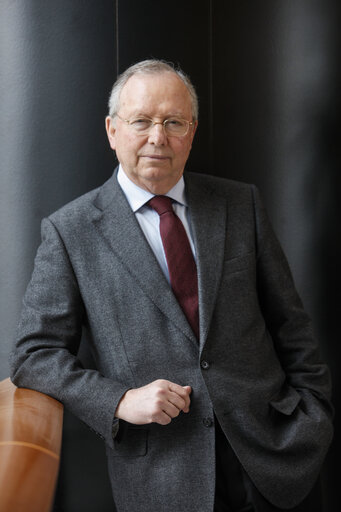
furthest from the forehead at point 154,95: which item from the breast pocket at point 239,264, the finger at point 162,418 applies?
the finger at point 162,418

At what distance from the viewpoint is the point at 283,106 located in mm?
2389

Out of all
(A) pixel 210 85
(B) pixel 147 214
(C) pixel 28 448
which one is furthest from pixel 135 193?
(C) pixel 28 448

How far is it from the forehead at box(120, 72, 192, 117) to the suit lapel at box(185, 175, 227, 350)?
25cm

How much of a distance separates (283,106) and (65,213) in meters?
0.93

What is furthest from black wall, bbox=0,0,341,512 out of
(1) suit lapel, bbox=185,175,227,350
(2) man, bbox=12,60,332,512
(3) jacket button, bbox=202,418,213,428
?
(3) jacket button, bbox=202,418,213,428

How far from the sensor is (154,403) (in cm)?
168

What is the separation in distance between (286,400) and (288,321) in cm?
23

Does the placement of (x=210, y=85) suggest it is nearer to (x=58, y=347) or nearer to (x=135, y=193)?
(x=135, y=193)

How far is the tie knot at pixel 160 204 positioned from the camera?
1.94m

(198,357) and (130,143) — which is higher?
(130,143)

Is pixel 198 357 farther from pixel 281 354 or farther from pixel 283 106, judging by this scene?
pixel 283 106

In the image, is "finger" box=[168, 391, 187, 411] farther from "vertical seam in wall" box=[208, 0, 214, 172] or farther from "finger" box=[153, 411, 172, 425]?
"vertical seam in wall" box=[208, 0, 214, 172]

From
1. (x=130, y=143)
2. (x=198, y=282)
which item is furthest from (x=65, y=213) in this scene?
(x=198, y=282)

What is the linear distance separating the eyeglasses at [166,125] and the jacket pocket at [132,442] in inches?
32.0
